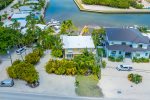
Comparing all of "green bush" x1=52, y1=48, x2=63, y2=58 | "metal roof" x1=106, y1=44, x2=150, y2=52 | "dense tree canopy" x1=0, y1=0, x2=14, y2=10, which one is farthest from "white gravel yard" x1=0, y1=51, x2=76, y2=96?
"dense tree canopy" x1=0, y1=0, x2=14, y2=10

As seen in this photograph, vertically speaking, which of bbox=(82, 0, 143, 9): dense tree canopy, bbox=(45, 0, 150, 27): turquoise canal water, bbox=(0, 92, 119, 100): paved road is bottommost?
bbox=(45, 0, 150, 27): turquoise canal water

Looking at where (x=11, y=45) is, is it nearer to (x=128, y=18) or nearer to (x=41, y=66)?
(x=41, y=66)

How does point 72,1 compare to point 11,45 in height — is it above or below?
below

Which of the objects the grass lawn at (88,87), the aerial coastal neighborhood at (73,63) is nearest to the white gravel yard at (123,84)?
the aerial coastal neighborhood at (73,63)

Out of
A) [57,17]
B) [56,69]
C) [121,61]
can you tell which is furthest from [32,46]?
[57,17]

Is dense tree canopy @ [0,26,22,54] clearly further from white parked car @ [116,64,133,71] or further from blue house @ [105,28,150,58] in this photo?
white parked car @ [116,64,133,71]

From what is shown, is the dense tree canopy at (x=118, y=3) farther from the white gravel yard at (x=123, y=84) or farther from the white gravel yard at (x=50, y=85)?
the white gravel yard at (x=50, y=85)
